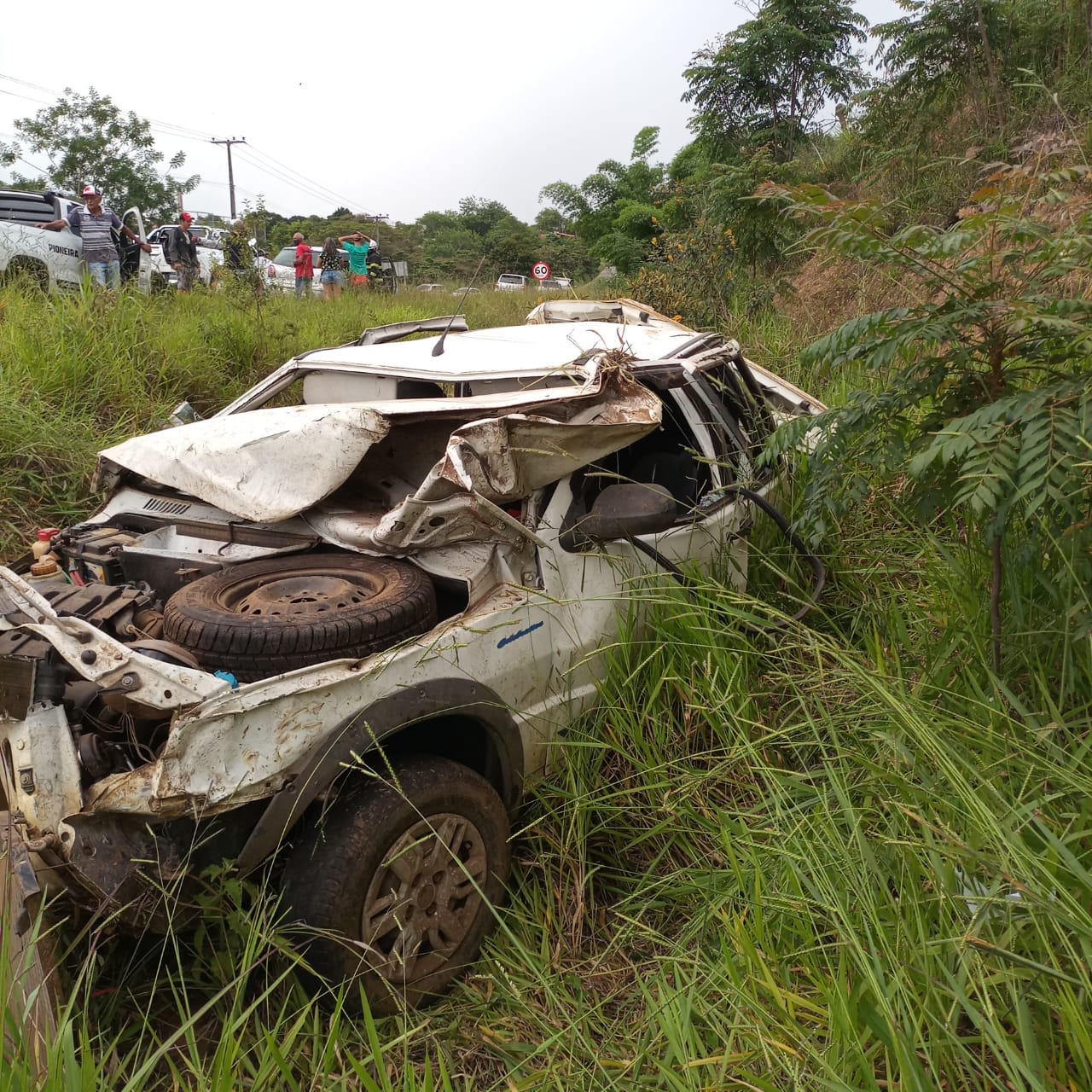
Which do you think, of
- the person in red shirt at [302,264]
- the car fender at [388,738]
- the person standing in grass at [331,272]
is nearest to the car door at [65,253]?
the person standing in grass at [331,272]

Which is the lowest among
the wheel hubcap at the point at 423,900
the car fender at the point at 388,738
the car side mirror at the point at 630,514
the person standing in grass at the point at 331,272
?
the wheel hubcap at the point at 423,900

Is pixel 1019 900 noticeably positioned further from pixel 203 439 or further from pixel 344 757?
pixel 203 439

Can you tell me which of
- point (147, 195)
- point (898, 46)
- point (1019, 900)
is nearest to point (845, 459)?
point (1019, 900)

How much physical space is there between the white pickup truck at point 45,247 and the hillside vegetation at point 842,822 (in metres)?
5.58

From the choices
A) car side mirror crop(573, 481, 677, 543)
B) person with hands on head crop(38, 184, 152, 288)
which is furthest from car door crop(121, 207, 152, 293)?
car side mirror crop(573, 481, 677, 543)

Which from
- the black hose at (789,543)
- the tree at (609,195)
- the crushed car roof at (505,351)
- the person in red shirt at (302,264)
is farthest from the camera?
the tree at (609,195)

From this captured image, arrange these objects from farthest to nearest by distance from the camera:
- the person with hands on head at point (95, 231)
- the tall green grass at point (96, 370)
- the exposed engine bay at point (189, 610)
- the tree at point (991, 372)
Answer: the person with hands on head at point (95, 231)
the tall green grass at point (96, 370)
the exposed engine bay at point (189, 610)
the tree at point (991, 372)

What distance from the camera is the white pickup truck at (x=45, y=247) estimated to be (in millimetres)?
7312

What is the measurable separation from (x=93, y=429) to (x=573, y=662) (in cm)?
387

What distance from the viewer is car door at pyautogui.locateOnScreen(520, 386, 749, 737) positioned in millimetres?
2768

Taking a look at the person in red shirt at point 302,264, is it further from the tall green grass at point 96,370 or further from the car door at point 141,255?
the tall green grass at point 96,370

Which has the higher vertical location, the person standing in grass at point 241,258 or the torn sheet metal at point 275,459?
the person standing in grass at point 241,258

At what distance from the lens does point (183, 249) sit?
12.3 m

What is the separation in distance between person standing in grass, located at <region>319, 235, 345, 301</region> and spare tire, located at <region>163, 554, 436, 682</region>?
831 centimetres
